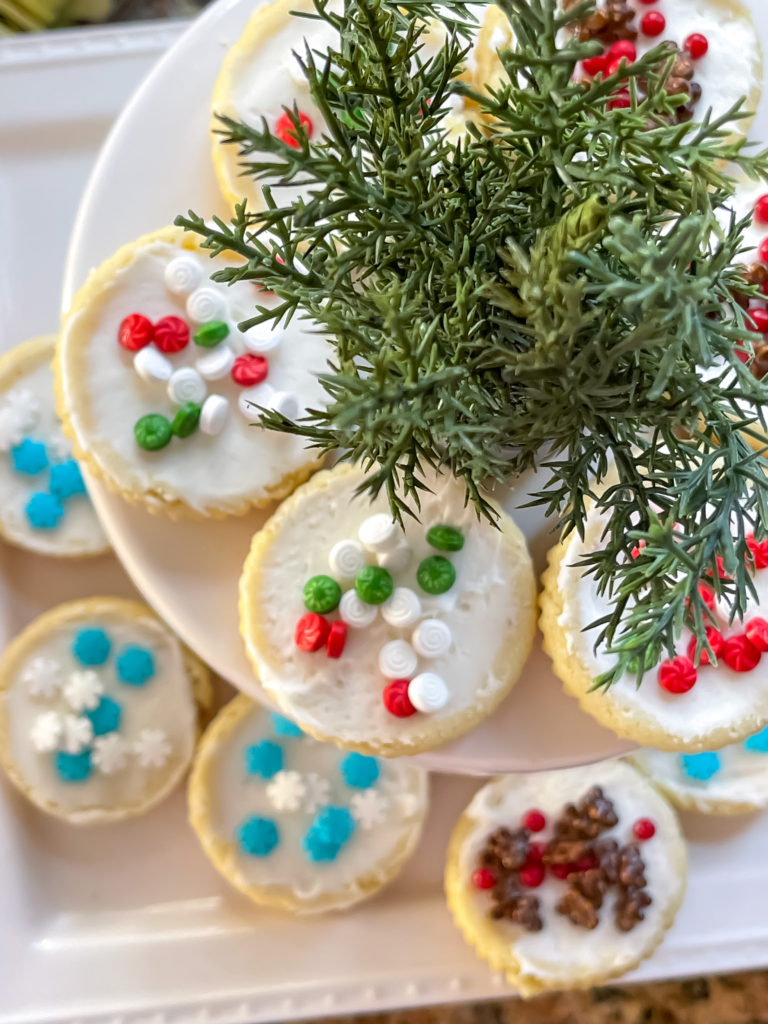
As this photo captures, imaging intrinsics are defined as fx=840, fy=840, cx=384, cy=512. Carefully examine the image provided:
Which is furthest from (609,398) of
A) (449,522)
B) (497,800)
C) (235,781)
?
(235,781)

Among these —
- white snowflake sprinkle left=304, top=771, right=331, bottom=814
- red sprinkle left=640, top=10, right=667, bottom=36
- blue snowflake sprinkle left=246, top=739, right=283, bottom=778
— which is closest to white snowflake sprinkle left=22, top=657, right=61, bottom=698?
blue snowflake sprinkle left=246, top=739, right=283, bottom=778

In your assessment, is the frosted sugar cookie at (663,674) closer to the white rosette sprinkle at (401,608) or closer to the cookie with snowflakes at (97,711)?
the white rosette sprinkle at (401,608)

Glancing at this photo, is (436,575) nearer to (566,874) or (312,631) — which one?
(312,631)

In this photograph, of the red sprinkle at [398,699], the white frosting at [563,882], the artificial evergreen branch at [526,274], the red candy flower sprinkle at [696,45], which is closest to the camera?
the artificial evergreen branch at [526,274]

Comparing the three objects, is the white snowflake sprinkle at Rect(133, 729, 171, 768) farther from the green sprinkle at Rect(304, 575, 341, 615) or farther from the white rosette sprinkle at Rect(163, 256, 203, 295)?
the white rosette sprinkle at Rect(163, 256, 203, 295)

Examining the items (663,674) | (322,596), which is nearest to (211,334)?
(322,596)

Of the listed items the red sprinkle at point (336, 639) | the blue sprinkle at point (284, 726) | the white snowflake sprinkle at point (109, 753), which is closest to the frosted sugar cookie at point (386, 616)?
the red sprinkle at point (336, 639)
